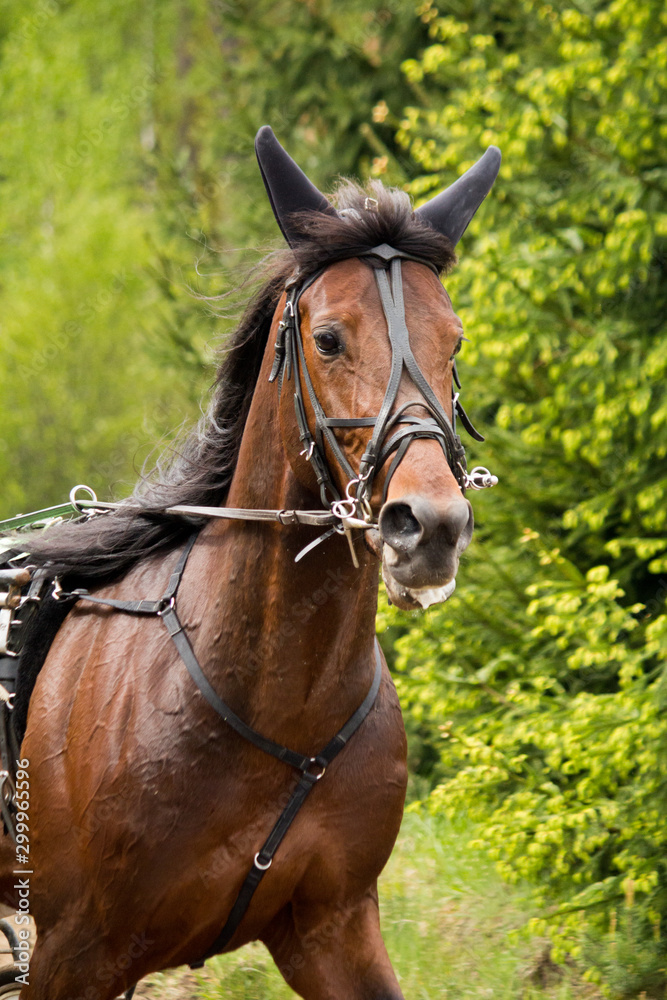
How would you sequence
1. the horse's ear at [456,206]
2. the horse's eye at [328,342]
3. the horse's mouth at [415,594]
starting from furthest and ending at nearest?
1. the horse's ear at [456,206]
2. the horse's eye at [328,342]
3. the horse's mouth at [415,594]

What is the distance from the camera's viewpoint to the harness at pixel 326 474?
2.41 meters

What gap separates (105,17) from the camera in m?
23.5

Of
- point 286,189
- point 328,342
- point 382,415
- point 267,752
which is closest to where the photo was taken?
point 382,415

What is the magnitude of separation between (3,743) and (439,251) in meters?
2.08

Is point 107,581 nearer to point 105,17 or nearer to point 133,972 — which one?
point 133,972

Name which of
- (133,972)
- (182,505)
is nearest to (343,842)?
(133,972)

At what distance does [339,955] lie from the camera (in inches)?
120

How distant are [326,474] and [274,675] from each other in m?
0.61

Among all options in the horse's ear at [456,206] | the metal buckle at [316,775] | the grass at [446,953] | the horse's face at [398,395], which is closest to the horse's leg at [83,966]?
the metal buckle at [316,775]

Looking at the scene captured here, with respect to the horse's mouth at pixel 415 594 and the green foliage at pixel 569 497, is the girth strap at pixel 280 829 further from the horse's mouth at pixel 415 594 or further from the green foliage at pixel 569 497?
the green foliage at pixel 569 497

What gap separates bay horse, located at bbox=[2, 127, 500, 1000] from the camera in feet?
8.50

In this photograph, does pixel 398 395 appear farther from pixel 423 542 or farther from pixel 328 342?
pixel 423 542

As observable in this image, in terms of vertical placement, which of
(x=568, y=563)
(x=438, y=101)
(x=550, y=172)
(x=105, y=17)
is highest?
(x=105, y=17)

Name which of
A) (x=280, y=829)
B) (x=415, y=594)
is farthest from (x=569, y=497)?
(x=415, y=594)
